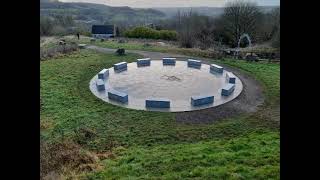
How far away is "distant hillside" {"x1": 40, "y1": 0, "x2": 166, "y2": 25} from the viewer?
31.7 m

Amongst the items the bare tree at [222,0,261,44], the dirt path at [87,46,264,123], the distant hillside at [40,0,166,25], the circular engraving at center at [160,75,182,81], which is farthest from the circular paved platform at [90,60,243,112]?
the distant hillside at [40,0,166,25]

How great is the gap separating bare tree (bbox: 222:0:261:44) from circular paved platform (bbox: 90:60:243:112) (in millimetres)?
10383

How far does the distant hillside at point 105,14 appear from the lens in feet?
104

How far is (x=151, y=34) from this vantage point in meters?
27.8

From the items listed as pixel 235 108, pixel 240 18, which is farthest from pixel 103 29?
pixel 235 108

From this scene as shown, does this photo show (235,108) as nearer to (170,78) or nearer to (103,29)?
(170,78)

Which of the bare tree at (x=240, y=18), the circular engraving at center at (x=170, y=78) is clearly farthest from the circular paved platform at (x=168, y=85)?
the bare tree at (x=240, y=18)

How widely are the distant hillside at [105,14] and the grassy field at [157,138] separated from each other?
18.5 metres

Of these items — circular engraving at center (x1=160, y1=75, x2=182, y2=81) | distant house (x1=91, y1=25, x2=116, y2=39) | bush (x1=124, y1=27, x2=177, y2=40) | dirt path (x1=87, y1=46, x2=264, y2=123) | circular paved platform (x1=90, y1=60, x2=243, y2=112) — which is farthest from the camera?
distant house (x1=91, y1=25, x2=116, y2=39)

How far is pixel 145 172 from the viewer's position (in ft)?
23.1

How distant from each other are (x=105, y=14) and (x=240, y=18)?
13768 mm

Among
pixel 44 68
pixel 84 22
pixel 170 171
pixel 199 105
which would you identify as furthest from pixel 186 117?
pixel 84 22

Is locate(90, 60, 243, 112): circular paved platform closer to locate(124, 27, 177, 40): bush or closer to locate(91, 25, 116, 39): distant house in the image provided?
locate(124, 27, 177, 40): bush
